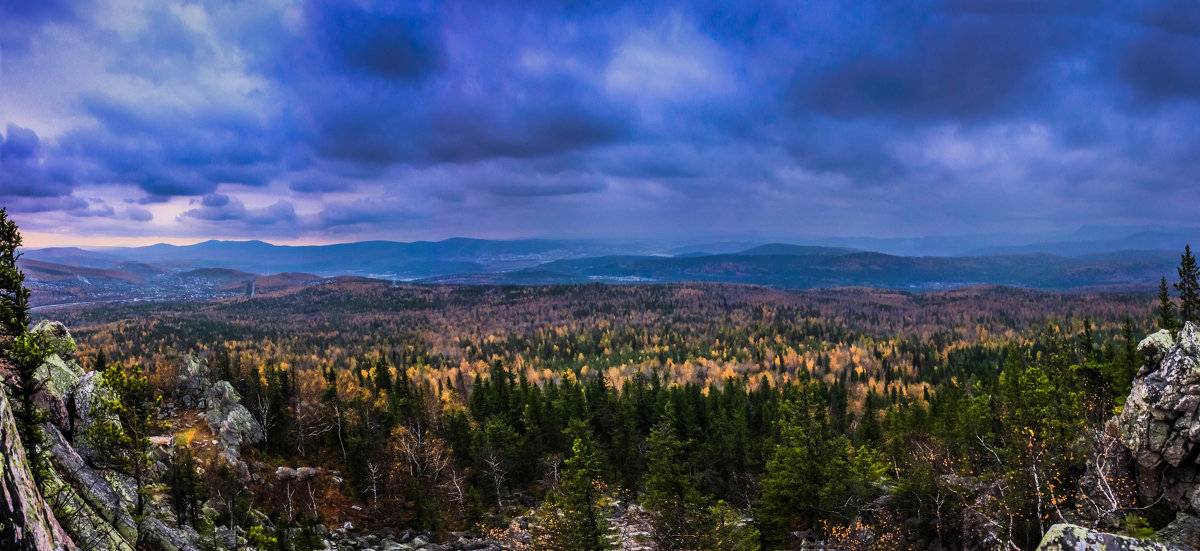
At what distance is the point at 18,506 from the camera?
12.5m

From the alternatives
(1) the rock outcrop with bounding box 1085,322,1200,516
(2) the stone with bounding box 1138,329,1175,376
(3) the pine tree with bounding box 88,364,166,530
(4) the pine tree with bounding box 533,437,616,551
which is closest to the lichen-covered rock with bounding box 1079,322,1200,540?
(1) the rock outcrop with bounding box 1085,322,1200,516

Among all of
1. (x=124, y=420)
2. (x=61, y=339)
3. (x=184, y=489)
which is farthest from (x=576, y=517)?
(x=61, y=339)

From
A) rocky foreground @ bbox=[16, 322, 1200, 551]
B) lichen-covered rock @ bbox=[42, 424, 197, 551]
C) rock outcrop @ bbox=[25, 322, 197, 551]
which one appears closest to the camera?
rocky foreground @ bbox=[16, 322, 1200, 551]

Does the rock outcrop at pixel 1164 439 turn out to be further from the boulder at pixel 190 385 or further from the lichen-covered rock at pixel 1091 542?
the boulder at pixel 190 385

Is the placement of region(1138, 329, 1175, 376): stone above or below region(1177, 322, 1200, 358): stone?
below

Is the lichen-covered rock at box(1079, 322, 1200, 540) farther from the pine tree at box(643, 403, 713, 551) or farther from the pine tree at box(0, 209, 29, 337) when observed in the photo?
the pine tree at box(0, 209, 29, 337)

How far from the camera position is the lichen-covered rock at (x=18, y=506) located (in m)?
12.1

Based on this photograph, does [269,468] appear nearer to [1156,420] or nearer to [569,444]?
[569,444]

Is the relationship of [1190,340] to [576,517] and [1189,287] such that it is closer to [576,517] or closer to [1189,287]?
[1189,287]

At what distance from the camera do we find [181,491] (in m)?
42.5

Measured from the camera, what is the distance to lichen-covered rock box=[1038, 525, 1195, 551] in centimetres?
1223

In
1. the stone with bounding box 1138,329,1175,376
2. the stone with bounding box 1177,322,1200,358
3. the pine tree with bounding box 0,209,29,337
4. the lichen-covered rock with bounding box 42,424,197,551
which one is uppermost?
the pine tree with bounding box 0,209,29,337

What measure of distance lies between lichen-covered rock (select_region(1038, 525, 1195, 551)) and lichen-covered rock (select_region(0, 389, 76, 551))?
80.4 ft

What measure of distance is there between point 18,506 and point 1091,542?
26351mm
